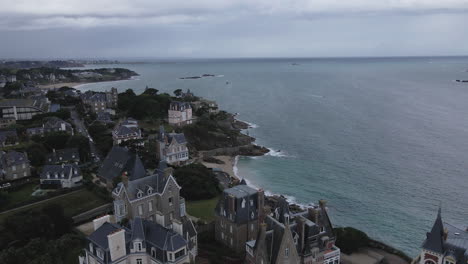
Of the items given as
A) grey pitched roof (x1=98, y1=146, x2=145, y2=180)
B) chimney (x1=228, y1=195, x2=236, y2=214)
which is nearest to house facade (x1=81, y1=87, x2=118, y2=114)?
grey pitched roof (x1=98, y1=146, x2=145, y2=180)

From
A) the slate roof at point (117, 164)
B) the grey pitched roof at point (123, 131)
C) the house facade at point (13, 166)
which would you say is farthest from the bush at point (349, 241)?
the grey pitched roof at point (123, 131)

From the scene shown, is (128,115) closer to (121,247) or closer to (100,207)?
(100,207)

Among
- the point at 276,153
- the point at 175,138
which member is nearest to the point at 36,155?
the point at 175,138

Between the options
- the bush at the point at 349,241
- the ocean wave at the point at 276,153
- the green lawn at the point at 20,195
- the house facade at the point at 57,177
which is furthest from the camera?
the ocean wave at the point at 276,153

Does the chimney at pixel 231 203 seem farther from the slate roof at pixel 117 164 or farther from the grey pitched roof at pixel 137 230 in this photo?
the slate roof at pixel 117 164

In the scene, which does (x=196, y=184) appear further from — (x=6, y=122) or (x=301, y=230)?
(x=6, y=122)

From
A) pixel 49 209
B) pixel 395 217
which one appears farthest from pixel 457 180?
pixel 49 209

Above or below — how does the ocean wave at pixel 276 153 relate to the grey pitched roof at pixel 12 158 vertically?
below
